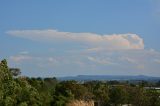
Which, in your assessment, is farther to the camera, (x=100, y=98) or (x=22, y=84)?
(x=100, y=98)

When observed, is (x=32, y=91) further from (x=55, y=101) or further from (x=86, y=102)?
(x=86, y=102)

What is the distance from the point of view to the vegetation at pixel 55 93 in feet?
104

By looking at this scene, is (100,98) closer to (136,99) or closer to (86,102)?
(136,99)

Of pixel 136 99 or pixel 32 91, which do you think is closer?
pixel 32 91

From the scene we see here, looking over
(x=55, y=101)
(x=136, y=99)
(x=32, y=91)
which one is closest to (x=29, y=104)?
Answer: (x=32, y=91)

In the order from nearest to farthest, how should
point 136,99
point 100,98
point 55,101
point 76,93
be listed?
point 55,101, point 76,93, point 100,98, point 136,99

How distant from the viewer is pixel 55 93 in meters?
52.5

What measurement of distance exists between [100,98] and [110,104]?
505 centimetres

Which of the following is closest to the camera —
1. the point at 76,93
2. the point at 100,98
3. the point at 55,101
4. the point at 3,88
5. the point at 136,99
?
the point at 3,88

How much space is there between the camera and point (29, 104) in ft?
128

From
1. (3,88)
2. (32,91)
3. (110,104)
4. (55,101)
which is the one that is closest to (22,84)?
(32,91)

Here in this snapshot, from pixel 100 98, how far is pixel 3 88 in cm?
4697

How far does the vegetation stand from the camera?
31.5m

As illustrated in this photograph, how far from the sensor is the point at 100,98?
7656 centimetres
